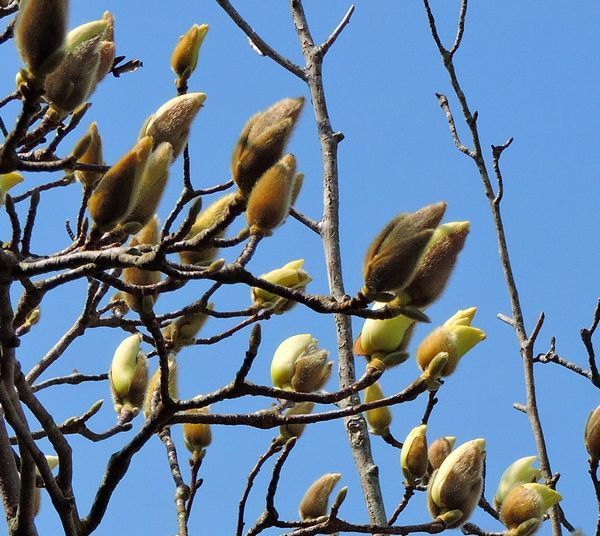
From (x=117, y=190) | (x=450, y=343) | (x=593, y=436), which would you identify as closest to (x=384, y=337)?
(x=450, y=343)

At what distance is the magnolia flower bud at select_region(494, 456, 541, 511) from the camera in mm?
2479

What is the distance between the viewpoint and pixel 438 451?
2426 millimetres

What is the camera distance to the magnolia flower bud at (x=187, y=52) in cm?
217

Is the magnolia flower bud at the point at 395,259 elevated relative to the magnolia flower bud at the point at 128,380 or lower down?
lower down

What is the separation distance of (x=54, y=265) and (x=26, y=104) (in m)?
0.27

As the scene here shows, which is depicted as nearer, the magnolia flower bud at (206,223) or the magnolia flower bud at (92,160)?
the magnolia flower bud at (206,223)

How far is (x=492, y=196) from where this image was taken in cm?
328

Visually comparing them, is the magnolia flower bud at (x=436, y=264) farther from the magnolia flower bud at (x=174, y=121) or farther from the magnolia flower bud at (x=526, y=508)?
the magnolia flower bud at (x=526, y=508)

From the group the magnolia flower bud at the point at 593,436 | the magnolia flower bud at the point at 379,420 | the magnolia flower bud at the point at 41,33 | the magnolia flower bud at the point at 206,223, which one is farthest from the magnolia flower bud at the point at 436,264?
the magnolia flower bud at the point at 593,436

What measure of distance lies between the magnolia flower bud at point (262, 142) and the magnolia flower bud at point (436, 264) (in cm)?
30

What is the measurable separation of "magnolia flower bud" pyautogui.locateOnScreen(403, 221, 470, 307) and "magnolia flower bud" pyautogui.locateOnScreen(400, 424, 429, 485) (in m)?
0.78

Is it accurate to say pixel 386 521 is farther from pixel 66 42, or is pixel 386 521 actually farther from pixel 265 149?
pixel 66 42

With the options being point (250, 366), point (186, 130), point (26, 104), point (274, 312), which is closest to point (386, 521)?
point (274, 312)

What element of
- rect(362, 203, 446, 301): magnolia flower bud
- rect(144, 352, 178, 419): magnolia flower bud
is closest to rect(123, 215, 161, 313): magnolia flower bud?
rect(144, 352, 178, 419): magnolia flower bud
